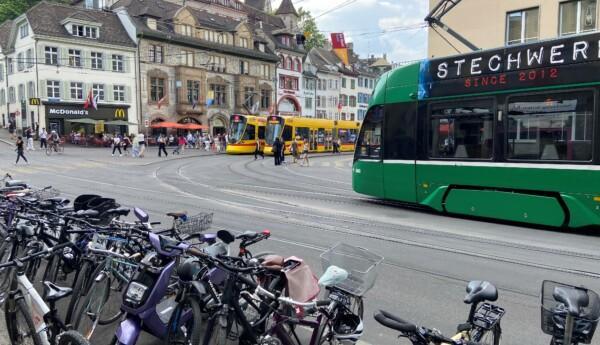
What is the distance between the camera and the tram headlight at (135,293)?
3412 mm

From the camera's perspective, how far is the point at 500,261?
24.8ft

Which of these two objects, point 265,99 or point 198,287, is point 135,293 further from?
point 265,99

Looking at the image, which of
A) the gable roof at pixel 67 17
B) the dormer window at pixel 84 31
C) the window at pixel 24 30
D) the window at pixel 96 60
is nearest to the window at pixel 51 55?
the gable roof at pixel 67 17

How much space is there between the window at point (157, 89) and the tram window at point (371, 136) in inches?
1654

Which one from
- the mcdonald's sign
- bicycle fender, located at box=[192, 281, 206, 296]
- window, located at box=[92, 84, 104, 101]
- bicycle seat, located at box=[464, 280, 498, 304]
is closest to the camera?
bicycle seat, located at box=[464, 280, 498, 304]

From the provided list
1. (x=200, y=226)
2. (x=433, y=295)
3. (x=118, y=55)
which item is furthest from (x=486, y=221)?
(x=118, y=55)

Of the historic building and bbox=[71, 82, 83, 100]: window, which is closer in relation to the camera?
bbox=[71, 82, 83, 100]: window

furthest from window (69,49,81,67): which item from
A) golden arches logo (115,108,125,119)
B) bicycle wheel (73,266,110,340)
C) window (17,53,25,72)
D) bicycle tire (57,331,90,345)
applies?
bicycle tire (57,331,90,345)

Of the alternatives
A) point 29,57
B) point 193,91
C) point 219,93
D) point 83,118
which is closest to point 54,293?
point 83,118

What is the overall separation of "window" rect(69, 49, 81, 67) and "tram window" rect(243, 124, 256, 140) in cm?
1878

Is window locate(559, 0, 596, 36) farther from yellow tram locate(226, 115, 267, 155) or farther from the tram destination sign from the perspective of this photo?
yellow tram locate(226, 115, 267, 155)

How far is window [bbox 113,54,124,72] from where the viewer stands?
161 ft

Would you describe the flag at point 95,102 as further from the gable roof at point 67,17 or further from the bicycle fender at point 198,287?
the bicycle fender at point 198,287

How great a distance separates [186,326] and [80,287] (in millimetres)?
1317
